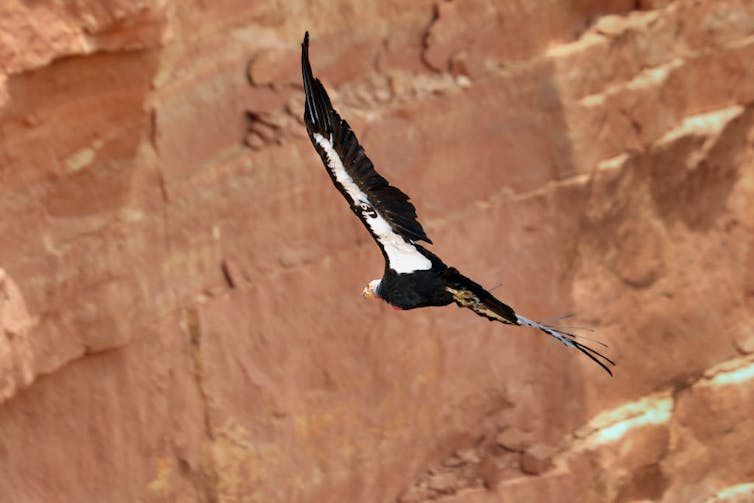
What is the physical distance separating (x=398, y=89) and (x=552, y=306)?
6.92ft

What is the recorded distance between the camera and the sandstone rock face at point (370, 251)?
9445mm

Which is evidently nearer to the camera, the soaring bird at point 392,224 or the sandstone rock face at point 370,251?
the soaring bird at point 392,224

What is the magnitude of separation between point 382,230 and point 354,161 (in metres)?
0.51

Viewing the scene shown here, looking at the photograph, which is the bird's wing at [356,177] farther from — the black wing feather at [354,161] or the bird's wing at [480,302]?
the bird's wing at [480,302]

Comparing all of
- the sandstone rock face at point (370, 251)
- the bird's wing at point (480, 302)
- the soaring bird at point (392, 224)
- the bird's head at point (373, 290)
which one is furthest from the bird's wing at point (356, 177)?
the sandstone rock face at point (370, 251)

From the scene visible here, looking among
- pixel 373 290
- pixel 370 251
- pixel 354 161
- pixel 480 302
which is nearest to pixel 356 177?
pixel 354 161

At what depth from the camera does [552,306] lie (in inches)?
445

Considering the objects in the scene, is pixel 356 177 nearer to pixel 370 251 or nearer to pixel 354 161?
pixel 354 161

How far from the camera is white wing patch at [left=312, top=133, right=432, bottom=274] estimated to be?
25.6 ft

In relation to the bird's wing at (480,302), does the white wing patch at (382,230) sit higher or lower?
higher

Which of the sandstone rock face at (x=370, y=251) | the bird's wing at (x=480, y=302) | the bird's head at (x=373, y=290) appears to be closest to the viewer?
the bird's wing at (x=480, y=302)

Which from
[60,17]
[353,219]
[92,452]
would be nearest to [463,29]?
[353,219]

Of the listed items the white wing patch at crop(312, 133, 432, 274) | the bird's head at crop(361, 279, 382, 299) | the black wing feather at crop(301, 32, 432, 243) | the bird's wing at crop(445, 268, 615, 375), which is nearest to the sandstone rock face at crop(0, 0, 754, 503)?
the bird's head at crop(361, 279, 382, 299)

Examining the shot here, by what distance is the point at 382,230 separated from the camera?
26.7 ft
